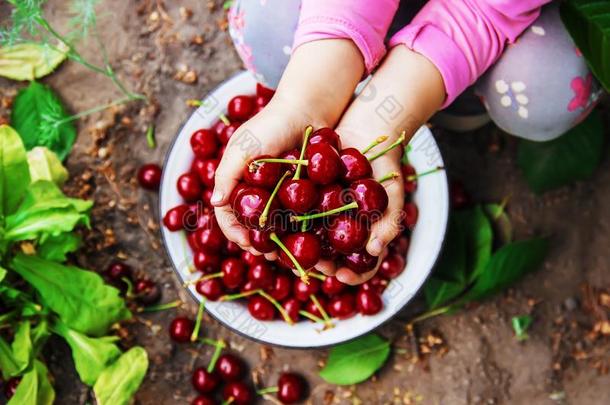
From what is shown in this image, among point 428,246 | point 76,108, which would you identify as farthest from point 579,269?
point 76,108

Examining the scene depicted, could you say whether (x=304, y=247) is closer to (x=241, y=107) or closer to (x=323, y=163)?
(x=323, y=163)

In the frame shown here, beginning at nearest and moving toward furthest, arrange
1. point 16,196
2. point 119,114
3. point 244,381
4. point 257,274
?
point 257,274
point 16,196
point 244,381
point 119,114

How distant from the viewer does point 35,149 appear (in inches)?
52.7

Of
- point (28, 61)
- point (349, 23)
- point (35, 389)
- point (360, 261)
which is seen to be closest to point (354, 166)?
point (360, 261)

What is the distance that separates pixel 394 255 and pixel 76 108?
833mm

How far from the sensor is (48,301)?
1.24 m

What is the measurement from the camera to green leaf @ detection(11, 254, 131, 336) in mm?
1245

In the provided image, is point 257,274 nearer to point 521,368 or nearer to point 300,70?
point 300,70

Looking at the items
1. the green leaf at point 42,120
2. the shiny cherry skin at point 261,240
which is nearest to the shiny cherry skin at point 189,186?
the shiny cherry skin at point 261,240

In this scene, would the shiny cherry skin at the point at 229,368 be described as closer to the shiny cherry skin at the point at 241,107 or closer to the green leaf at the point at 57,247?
the green leaf at the point at 57,247

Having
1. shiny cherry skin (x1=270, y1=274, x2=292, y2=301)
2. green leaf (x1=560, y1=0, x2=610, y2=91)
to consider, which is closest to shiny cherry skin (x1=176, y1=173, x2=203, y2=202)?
shiny cherry skin (x1=270, y1=274, x2=292, y2=301)

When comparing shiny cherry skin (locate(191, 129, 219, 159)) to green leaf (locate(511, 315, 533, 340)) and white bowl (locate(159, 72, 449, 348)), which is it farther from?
green leaf (locate(511, 315, 533, 340))

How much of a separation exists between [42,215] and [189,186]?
12.0 inches

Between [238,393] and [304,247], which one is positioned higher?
[304,247]
